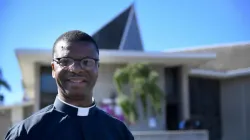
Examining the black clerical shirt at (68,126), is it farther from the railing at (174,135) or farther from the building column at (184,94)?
the building column at (184,94)

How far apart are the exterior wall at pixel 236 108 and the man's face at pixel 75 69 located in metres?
22.0

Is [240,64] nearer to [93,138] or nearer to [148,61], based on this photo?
[148,61]

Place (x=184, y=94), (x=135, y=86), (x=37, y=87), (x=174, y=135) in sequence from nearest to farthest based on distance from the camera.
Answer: (x=174, y=135) → (x=135, y=86) → (x=37, y=87) → (x=184, y=94)

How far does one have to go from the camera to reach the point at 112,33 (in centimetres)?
2264

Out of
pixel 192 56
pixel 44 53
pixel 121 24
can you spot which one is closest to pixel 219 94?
pixel 192 56

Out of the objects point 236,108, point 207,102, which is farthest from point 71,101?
point 236,108

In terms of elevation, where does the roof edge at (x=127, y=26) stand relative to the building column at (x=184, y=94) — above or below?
above

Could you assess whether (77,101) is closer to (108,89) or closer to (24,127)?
(24,127)

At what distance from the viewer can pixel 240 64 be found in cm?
2481

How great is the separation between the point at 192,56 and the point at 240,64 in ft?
21.7

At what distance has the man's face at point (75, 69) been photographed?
5.15ft

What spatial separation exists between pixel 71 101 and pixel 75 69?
15 centimetres

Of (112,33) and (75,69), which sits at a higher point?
(112,33)

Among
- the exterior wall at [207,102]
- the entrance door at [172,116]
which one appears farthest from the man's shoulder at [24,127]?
the exterior wall at [207,102]
